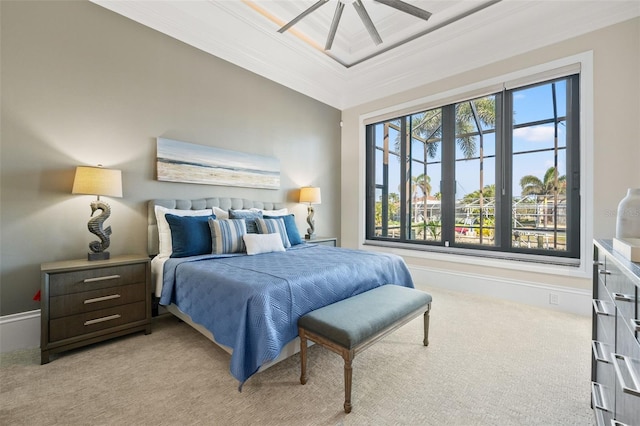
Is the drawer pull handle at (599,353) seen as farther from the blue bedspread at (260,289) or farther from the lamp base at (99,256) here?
the lamp base at (99,256)

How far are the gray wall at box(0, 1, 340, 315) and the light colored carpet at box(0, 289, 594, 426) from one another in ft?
3.16

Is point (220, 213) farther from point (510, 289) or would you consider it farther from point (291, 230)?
point (510, 289)

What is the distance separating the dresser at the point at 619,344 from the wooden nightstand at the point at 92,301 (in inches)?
111

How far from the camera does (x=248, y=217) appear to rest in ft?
10.5

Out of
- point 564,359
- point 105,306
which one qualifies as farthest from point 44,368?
point 564,359

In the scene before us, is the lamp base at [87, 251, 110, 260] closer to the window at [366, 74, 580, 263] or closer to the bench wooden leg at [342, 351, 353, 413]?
the bench wooden leg at [342, 351, 353, 413]

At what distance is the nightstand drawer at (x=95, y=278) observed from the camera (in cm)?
196

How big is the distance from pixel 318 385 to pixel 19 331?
242cm

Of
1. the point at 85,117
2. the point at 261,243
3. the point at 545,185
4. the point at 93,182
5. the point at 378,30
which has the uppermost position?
the point at 378,30

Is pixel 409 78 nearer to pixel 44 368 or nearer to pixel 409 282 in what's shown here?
pixel 409 282

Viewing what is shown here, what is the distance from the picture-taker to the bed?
1.55 metres

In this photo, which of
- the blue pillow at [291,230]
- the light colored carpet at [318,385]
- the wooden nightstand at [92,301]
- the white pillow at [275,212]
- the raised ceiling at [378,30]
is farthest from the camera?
the white pillow at [275,212]

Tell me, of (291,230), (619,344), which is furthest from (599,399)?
(291,230)

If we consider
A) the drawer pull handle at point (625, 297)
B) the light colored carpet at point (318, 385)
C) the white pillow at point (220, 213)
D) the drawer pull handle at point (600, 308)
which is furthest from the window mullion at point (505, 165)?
the white pillow at point (220, 213)
